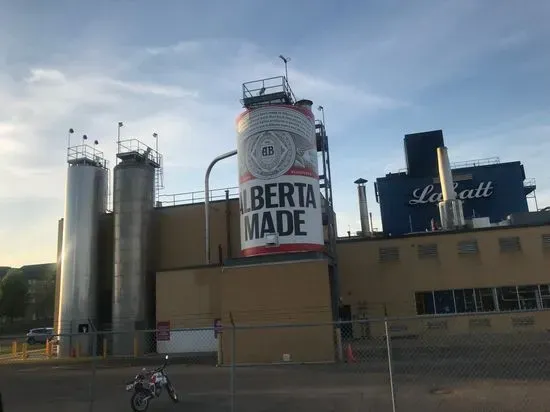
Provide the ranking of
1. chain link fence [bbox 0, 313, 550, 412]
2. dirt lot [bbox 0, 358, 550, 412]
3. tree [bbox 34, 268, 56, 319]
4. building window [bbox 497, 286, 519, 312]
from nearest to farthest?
1. dirt lot [bbox 0, 358, 550, 412]
2. chain link fence [bbox 0, 313, 550, 412]
3. building window [bbox 497, 286, 519, 312]
4. tree [bbox 34, 268, 56, 319]

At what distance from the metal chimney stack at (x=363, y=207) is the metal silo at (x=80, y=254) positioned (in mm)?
23019

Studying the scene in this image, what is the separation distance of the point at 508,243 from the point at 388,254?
7591 millimetres

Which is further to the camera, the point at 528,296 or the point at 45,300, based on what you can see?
the point at 45,300

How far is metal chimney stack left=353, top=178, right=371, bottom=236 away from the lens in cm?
4684

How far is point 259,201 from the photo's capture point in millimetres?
26219

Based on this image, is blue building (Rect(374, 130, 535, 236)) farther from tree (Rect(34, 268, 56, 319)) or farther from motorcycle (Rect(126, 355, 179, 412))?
tree (Rect(34, 268, 56, 319))

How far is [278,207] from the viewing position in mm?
25797

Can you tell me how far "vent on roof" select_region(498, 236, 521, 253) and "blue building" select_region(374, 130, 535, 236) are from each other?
17295 mm

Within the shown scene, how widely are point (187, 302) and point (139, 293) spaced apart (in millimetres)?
4560

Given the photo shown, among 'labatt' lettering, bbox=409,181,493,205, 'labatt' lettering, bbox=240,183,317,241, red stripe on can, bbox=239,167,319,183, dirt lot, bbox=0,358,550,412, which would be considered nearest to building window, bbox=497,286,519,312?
dirt lot, bbox=0,358,550,412

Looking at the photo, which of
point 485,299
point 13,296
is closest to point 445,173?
point 485,299

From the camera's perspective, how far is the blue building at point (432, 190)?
5041cm

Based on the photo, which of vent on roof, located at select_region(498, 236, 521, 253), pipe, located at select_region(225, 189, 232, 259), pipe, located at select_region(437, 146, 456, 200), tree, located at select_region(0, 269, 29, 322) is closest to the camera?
vent on roof, located at select_region(498, 236, 521, 253)

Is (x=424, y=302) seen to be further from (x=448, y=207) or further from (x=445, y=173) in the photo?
(x=445, y=173)
